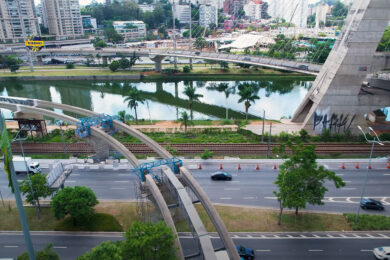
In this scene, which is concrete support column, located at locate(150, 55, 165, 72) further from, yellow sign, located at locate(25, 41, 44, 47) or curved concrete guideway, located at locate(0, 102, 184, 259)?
curved concrete guideway, located at locate(0, 102, 184, 259)

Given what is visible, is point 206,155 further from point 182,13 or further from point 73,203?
point 182,13

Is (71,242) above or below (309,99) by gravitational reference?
below

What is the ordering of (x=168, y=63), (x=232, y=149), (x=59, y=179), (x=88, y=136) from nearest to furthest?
(x=59, y=179)
(x=88, y=136)
(x=232, y=149)
(x=168, y=63)

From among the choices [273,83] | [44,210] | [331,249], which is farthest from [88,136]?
[273,83]

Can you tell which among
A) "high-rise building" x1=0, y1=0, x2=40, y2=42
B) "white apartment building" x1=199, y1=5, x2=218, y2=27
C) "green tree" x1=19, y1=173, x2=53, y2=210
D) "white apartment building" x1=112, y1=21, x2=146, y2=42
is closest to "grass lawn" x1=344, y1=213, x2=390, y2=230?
"green tree" x1=19, y1=173, x2=53, y2=210

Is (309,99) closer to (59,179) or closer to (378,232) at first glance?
(378,232)

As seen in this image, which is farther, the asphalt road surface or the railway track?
the railway track
